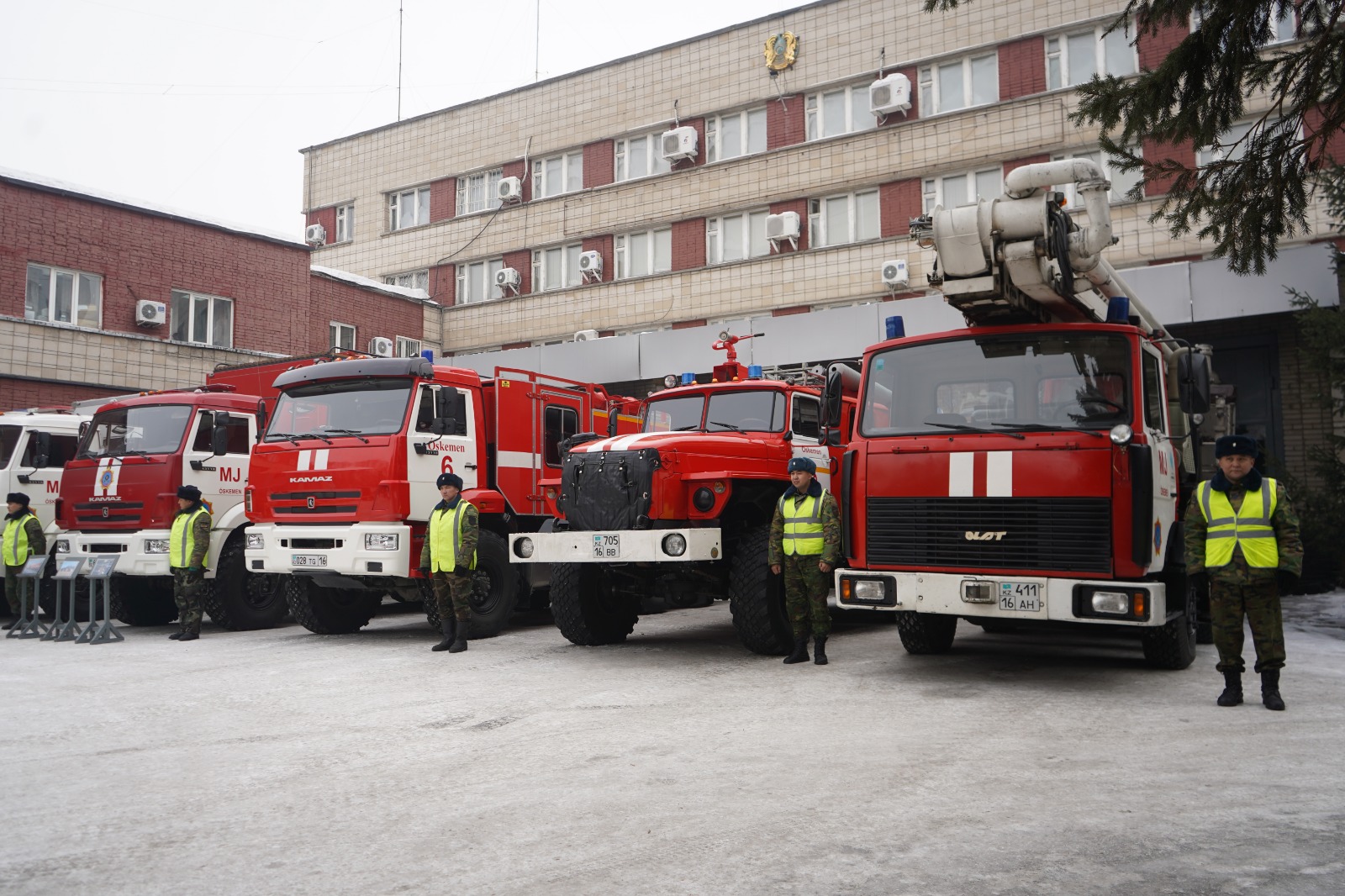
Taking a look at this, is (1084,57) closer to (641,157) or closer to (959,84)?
(959,84)

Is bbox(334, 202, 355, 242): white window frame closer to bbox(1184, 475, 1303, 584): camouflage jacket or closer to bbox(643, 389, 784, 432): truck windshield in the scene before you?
bbox(643, 389, 784, 432): truck windshield

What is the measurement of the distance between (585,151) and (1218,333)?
16.1 metres

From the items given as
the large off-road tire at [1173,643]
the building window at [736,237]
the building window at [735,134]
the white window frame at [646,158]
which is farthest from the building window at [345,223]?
the large off-road tire at [1173,643]

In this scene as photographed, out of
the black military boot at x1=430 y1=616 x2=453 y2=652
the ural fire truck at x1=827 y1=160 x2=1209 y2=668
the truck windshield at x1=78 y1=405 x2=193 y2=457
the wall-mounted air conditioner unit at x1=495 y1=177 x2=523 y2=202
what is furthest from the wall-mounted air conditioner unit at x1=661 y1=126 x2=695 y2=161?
the ural fire truck at x1=827 y1=160 x2=1209 y2=668

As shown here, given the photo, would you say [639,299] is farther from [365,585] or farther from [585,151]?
[365,585]

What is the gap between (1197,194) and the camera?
749cm

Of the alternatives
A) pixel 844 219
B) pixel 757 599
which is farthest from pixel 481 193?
pixel 757 599

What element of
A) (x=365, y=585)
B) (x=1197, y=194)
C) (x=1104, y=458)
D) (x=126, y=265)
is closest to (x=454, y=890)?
(x=1104, y=458)

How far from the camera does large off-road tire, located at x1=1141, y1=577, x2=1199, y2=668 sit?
26.1 feet

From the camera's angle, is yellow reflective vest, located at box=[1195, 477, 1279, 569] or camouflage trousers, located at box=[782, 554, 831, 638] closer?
yellow reflective vest, located at box=[1195, 477, 1279, 569]

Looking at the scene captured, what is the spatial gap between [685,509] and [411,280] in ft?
76.9

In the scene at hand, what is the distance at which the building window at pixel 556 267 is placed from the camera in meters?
27.2

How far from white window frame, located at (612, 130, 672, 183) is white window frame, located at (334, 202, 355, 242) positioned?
9750 mm

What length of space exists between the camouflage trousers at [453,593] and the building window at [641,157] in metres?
17.7
